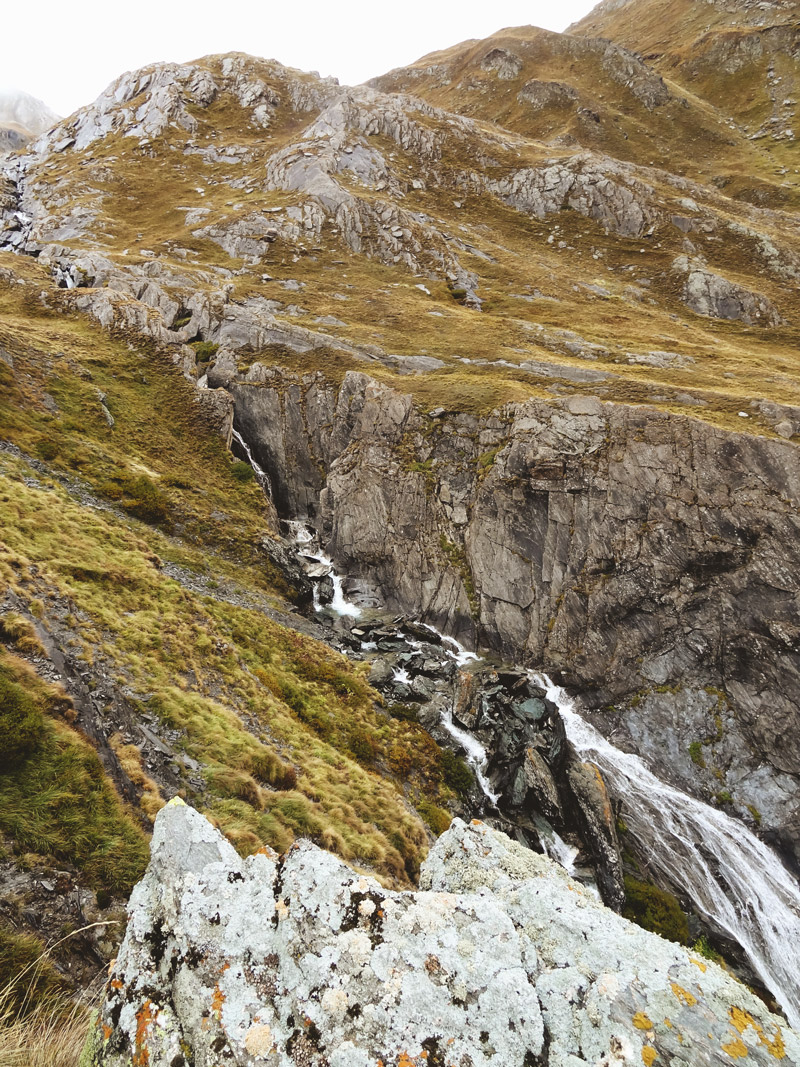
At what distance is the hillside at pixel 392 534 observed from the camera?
14289 millimetres

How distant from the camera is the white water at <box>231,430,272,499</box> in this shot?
137 ft

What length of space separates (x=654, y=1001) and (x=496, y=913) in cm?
188

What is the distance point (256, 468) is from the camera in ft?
141

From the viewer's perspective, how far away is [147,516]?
1198 inches

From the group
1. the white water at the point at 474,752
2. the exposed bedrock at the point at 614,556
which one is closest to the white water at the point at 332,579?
the exposed bedrock at the point at 614,556

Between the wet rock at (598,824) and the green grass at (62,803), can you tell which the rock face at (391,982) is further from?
the wet rock at (598,824)

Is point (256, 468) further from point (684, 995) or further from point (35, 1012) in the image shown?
point (684, 995)

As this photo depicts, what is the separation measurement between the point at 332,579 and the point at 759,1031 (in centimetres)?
3355

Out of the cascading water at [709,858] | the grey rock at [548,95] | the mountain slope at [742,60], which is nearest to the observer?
the cascading water at [709,858]

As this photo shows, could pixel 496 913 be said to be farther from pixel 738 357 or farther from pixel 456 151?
pixel 456 151

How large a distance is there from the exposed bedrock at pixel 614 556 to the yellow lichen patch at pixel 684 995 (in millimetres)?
25716

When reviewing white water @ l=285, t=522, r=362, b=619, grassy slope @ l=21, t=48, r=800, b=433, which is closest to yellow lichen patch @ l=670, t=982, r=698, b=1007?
white water @ l=285, t=522, r=362, b=619

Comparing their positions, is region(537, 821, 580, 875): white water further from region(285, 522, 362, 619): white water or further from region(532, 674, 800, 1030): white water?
region(285, 522, 362, 619): white water

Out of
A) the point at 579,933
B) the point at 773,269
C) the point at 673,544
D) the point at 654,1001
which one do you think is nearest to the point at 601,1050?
the point at 654,1001
